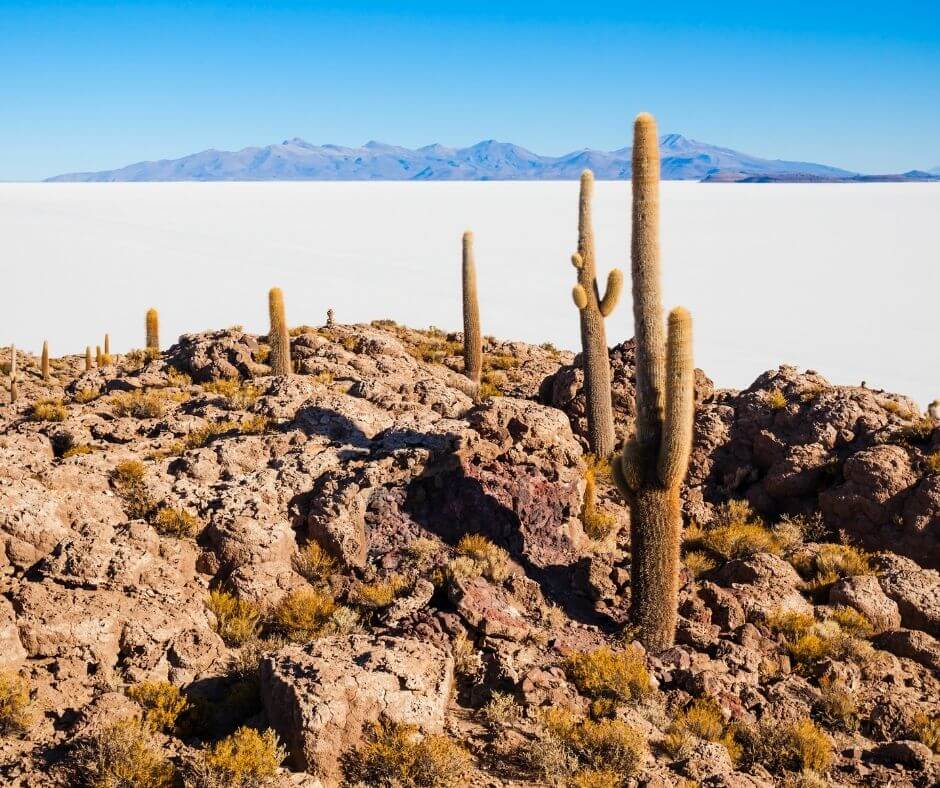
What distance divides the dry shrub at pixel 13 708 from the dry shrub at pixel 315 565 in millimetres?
2872

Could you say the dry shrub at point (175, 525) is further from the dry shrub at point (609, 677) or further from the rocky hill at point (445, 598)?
the dry shrub at point (609, 677)

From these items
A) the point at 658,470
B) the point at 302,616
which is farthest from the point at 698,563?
the point at 302,616

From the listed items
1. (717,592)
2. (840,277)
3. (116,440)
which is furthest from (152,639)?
(840,277)

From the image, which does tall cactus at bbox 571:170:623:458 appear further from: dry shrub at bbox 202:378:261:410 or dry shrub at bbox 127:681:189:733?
dry shrub at bbox 127:681:189:733

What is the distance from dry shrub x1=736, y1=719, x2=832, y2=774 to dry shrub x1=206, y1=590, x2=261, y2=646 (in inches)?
170

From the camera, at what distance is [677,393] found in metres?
7.73

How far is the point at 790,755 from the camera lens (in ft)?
21.4

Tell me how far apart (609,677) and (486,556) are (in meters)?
2.02

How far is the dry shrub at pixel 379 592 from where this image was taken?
8.19 m

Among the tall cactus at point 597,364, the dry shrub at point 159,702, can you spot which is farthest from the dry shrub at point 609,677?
the tall cactus at point 597,364

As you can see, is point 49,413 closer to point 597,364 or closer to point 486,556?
point 486,556

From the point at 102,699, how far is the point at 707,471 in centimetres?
838

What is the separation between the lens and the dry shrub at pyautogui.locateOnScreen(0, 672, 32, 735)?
19.9 ft

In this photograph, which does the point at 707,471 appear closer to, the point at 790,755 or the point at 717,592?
the point at 717,592
